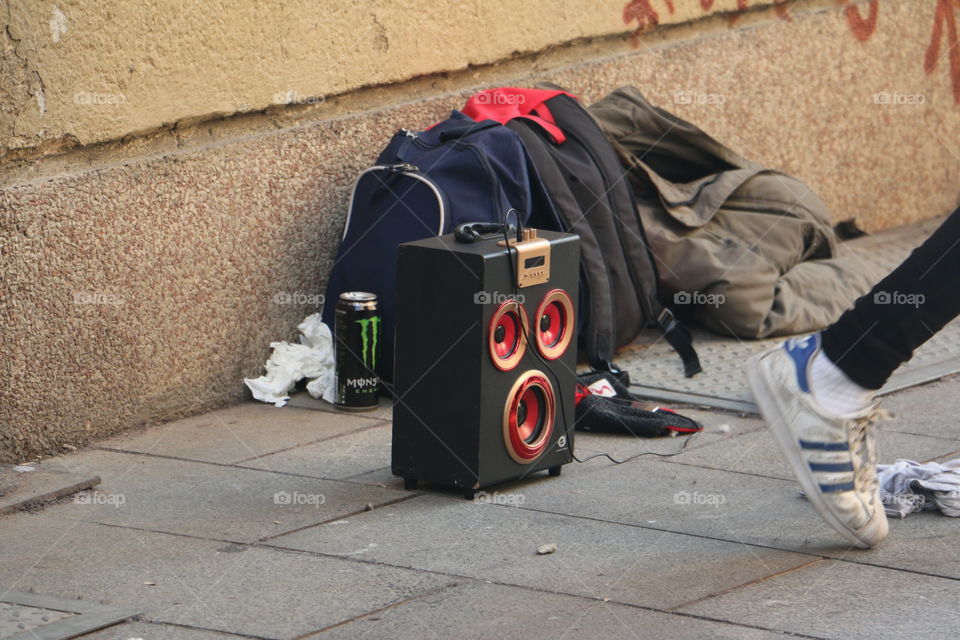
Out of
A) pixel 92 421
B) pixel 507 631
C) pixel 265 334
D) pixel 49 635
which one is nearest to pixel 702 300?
pixel 265 334

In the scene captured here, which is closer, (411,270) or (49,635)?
(49,635)

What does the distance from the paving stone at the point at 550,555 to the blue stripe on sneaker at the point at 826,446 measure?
0.28 meters

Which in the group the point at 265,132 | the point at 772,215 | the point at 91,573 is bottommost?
the point at 91,573

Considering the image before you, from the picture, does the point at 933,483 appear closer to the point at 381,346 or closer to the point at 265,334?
the point at 381,346

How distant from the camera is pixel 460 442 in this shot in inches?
132

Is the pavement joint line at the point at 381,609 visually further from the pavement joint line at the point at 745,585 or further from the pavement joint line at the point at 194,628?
the pavement joint line at the point at 745,585

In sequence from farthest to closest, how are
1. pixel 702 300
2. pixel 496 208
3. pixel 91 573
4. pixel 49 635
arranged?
pixel 702 300
pixel 496 208
pixel 91 573
pixel 49 635

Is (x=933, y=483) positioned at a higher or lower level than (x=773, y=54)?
lower

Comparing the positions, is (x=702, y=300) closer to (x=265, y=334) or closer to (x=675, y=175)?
(x=675, y=175)

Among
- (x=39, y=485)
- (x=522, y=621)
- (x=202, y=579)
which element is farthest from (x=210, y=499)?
(x=522, y=621)

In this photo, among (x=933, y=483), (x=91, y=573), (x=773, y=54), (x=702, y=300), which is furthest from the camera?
(x=773, y=54)

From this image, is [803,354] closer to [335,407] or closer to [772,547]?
[772,547]

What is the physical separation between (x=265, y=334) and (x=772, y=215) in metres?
2.02

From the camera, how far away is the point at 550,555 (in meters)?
3.03
